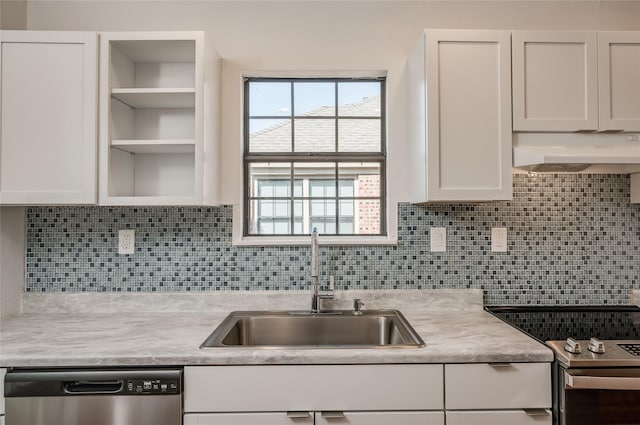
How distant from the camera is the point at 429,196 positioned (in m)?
1.87

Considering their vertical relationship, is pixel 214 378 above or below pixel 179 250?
below

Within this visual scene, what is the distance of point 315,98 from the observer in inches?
93.0

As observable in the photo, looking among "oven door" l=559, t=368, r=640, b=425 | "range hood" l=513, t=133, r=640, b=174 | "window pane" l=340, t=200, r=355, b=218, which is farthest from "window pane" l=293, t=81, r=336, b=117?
"oven door" l=559, t=368, r=640, b=425

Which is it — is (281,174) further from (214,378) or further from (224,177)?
(214,378)

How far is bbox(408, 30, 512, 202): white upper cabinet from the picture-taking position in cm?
187

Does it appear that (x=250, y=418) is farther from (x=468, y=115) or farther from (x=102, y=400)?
(x=468, y=115)

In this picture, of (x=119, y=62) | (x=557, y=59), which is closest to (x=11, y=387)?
(x=119, y=62)

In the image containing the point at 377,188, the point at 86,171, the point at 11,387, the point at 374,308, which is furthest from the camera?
the point at 377,188

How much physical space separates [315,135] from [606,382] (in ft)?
5.55

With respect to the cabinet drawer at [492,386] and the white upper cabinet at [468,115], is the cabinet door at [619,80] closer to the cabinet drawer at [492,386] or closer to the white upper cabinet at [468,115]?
the white upper cabinet at [468,115]

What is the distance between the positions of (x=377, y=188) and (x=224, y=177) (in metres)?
0.83

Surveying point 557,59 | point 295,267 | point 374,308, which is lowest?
point 374,308

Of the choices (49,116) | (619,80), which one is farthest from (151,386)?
(619,80)

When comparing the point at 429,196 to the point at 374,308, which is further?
the point at 374,308
